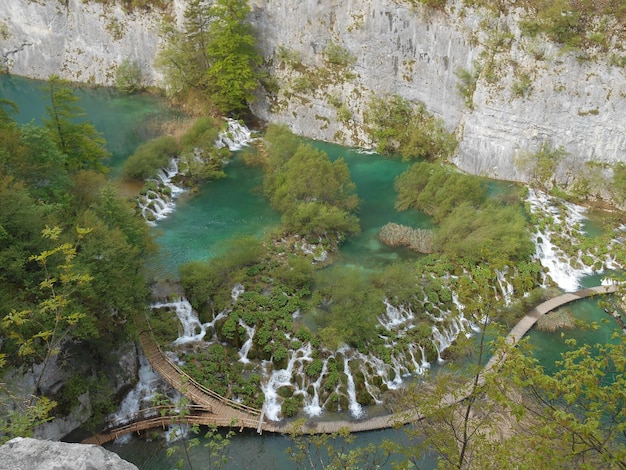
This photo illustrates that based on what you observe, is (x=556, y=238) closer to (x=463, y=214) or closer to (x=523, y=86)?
(x=463, y=214)

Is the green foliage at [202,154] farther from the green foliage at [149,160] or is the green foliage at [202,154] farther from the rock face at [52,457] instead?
the rock face at [52,457]

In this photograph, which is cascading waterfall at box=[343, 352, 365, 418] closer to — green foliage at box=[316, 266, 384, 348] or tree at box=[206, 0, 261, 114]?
green foliage at box=[316, 266, 384, 348]

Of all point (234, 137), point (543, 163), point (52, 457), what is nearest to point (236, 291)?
point (52, 457)

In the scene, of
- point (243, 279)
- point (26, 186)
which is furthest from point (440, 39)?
point (26, 186)

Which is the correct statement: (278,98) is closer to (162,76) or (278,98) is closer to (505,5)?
(162,76)

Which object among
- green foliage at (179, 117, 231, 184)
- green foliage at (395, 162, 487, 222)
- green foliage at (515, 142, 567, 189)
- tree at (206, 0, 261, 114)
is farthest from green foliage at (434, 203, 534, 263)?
tree at (206, 0, 261, 114)
